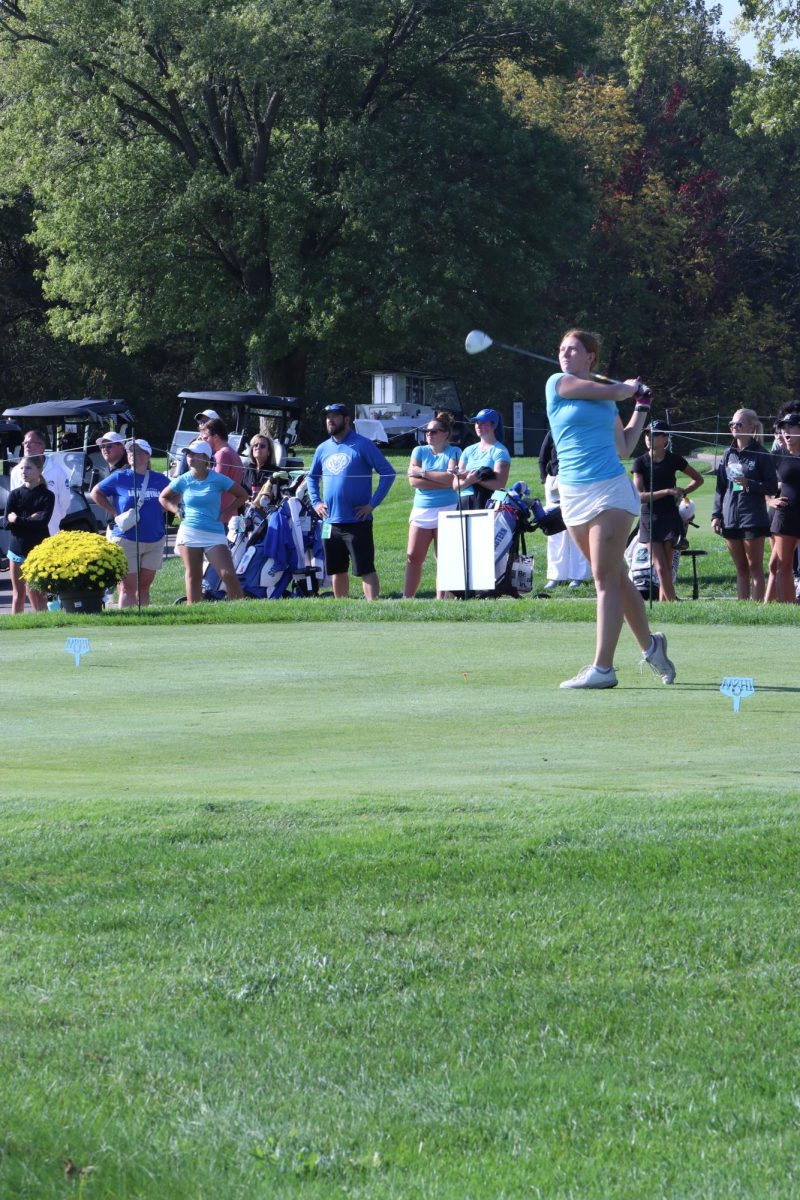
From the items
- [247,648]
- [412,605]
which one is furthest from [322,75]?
[247,648]

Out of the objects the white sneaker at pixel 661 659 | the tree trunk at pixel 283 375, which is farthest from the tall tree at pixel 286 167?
the white sneaker at pixel 661 659

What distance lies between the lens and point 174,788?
6492 millimetres

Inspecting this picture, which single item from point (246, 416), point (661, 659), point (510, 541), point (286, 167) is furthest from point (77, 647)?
point (286, 167)

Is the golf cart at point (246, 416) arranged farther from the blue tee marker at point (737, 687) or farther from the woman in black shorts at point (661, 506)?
the blue tee marker at point (737, 687)

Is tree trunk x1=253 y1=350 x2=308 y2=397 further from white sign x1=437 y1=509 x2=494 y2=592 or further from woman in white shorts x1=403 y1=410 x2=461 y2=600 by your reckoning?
white sign x1=437 y1=509 x2=494 y2=592

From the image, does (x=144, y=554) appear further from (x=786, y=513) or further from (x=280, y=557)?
(x=786, y=513)

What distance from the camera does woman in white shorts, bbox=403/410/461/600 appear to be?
54.9 feet

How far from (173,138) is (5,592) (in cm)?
2679

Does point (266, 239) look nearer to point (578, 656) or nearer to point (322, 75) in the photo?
point (322, 75)

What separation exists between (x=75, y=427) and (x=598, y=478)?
98.3 feet

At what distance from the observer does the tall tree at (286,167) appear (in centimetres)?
4428

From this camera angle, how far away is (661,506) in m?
16.4

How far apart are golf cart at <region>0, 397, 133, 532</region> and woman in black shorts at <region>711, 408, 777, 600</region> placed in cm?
1292

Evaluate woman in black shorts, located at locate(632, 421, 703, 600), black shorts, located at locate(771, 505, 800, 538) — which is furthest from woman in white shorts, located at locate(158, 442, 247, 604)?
black shorts, located at locate(771, 505, 800, 538)
